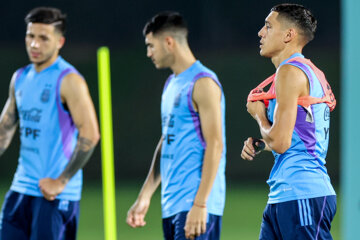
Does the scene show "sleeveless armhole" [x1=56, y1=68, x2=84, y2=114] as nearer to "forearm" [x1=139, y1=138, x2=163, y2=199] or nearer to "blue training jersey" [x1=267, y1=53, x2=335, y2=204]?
"forearm" [x1=139, y1=138, x2=163, y2=199]

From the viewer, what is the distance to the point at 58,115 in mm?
4859

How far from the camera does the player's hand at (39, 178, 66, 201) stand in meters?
4.71

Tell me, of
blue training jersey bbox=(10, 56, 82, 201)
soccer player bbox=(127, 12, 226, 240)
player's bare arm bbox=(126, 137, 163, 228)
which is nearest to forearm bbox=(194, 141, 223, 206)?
soccer player bbox=(127, 12, 226, 240)

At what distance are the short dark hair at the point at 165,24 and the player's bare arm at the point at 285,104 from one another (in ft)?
3.84

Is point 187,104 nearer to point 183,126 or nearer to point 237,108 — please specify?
point 183,126

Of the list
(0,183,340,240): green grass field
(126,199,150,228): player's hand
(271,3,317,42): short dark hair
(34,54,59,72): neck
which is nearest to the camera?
(271,3,317,42): short dark hair

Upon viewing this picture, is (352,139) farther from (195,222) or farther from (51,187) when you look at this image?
(51,187)

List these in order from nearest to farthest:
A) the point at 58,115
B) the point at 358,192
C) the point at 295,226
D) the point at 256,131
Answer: the point at 358,192, the point at 295,226, the point at 58,115, the point at 256,131

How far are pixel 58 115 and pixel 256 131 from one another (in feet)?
24.0

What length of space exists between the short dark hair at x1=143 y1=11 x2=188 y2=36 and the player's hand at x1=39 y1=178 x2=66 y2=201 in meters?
1.05

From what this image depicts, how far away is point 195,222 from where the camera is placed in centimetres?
425

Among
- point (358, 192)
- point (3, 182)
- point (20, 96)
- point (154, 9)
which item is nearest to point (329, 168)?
point (154, 9)

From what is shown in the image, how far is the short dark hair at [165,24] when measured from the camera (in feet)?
15.6

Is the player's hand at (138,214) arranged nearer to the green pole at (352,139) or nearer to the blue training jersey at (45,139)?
the blue training jersey at (45,139)
